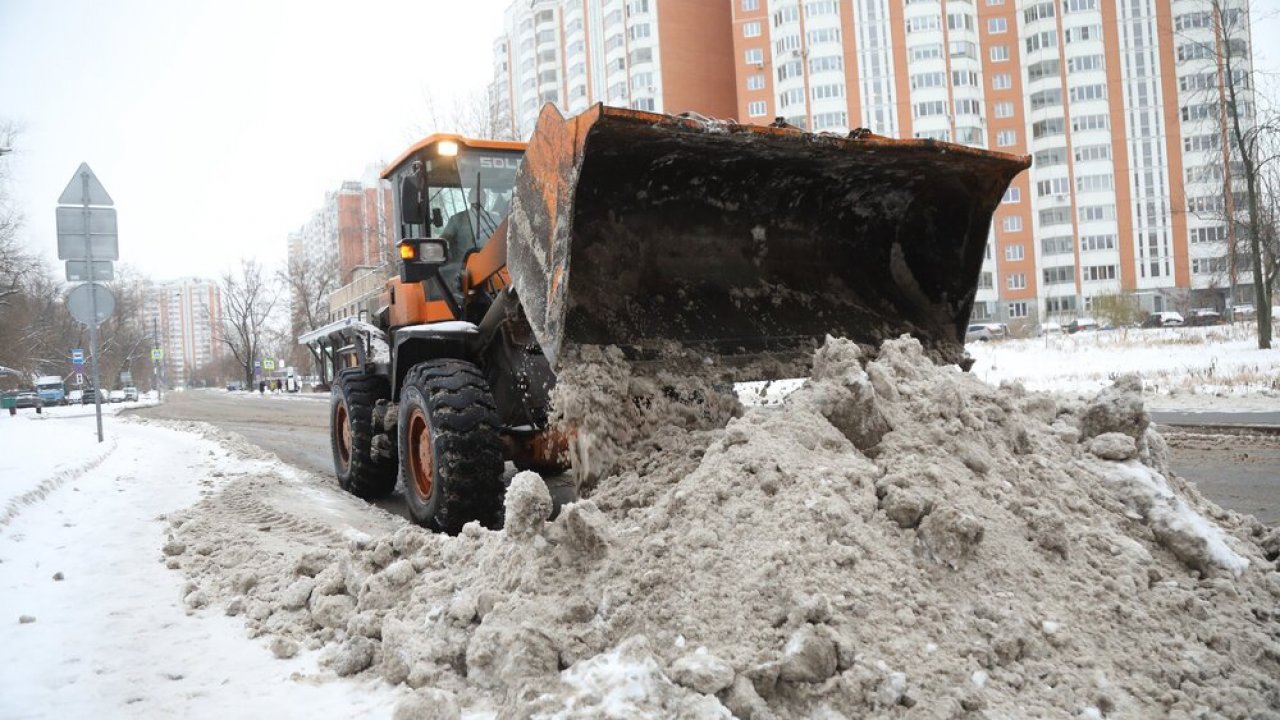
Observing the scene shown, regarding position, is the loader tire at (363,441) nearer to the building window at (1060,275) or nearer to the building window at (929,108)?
the building window at (929,108)

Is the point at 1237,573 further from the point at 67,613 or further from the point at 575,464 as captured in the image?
the point at 67,613

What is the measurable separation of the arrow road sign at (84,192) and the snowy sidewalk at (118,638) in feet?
14.4

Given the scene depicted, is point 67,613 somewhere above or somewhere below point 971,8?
below

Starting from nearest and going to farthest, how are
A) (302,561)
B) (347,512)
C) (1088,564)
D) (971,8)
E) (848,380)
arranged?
(1088,564)
(848,380)
(302,561)
(347,512)
(971,8)

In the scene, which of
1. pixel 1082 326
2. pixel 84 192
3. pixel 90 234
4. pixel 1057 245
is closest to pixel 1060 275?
pixel 1057 245

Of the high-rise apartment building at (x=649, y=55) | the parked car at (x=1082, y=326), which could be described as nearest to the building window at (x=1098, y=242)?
the parked car at (x=1082, y=326)

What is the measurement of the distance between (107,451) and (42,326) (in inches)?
1048

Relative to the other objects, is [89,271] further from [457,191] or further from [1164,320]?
[1164,320]

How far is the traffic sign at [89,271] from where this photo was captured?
9.33 m

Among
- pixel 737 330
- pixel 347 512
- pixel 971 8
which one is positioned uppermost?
pixel 971 8

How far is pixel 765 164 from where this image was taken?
4293mm

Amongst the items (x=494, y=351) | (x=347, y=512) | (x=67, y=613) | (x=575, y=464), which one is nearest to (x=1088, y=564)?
(x=575, y=464)

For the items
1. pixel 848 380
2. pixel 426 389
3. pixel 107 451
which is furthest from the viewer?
pixel 107 451

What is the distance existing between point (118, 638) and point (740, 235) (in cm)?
352
